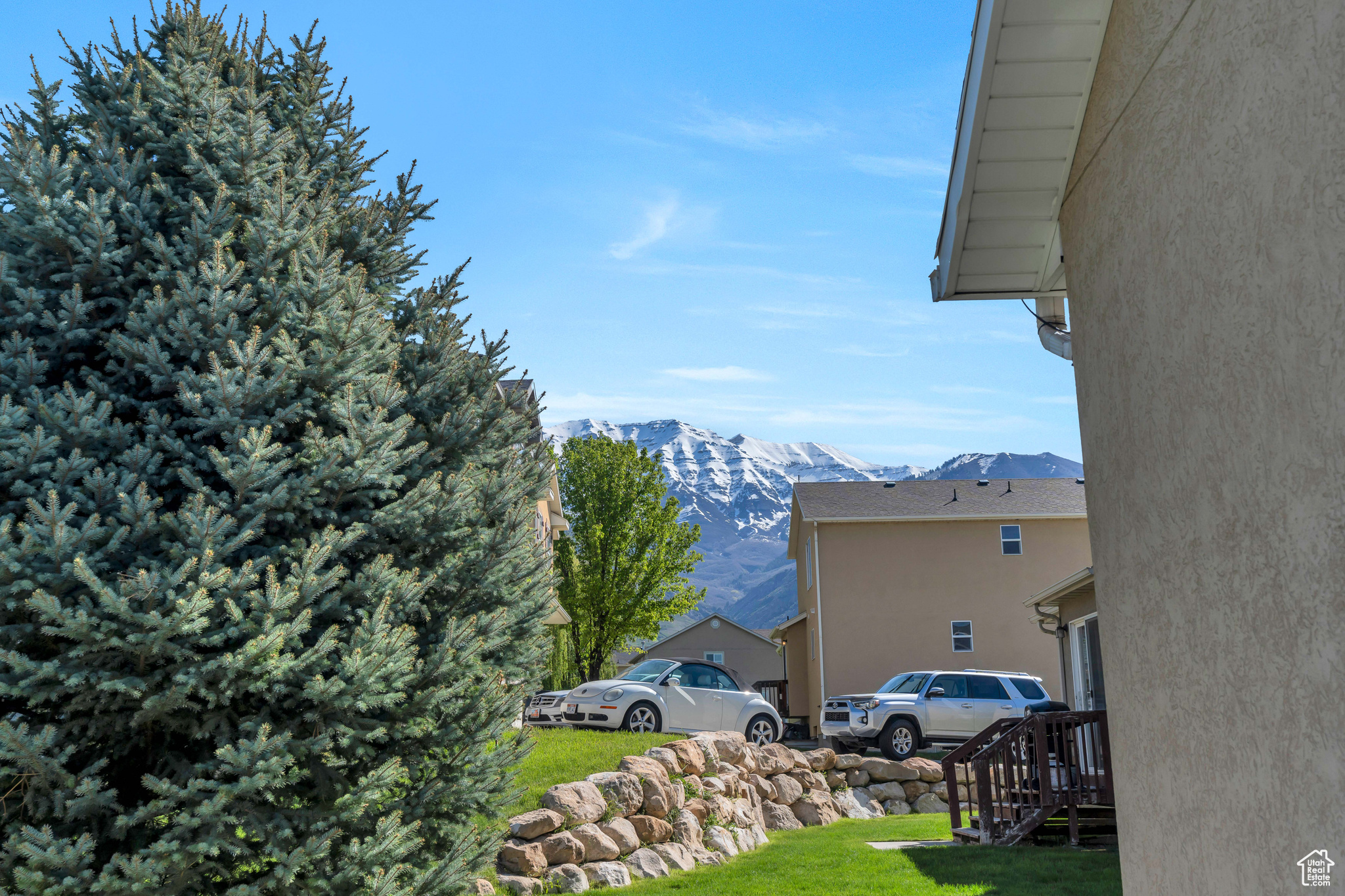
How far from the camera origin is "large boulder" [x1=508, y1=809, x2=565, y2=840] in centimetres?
1016

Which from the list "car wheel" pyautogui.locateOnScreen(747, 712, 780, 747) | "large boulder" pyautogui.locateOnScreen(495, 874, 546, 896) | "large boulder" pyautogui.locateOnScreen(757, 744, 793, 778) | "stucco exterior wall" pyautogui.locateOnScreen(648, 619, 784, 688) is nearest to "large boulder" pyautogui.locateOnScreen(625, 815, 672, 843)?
"large boulder" pyautogui.locateOnScreen(495, 874, 546, 896)

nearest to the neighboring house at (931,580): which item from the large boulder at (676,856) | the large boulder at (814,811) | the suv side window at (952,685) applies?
the suv side window at (952,685)

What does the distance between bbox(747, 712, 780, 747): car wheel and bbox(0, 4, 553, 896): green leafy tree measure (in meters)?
13.5

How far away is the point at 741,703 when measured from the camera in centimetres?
1880

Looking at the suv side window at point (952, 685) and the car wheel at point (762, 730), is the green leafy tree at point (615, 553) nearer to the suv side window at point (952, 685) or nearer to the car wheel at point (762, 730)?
the suv side window at point (952, 685)

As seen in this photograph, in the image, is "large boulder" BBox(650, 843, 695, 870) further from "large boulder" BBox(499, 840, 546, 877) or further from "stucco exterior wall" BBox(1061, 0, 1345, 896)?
"stucco exterior wall" BBox(1061, 0, 1345, 896)

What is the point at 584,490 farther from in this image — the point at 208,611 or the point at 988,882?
the point at 208,611

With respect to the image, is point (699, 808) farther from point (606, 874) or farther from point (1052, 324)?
point (1052, 324)

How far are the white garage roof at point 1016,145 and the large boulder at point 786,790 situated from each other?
451 inches

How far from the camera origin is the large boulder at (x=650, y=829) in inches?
460

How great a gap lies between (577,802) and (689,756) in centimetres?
362

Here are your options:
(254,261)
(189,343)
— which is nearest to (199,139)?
(254,261)

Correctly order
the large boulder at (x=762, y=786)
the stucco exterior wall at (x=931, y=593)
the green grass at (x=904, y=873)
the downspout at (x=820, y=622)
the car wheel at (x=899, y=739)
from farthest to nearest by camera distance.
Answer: the stucco exterior wall at (x=931, y=593) → the downspout at (x=820, y=622) → the car wheel at (x=899, y=739) → the large boulder at (x=762, y=786) → the green grass at (x=904, y=873)

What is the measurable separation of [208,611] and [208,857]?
119cm
